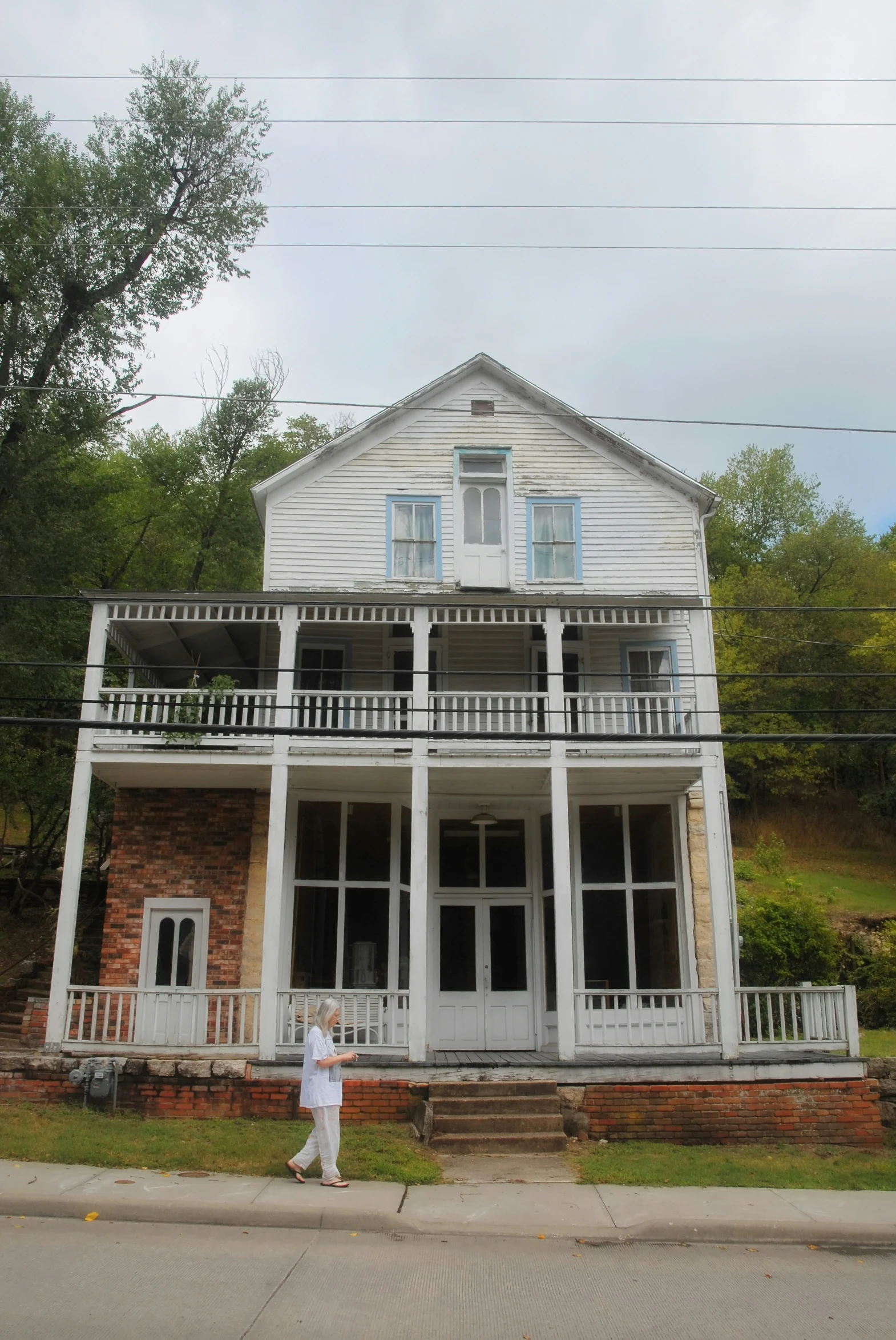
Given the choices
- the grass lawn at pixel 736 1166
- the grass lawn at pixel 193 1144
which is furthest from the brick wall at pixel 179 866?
the grass lawn at pixel 736 1166

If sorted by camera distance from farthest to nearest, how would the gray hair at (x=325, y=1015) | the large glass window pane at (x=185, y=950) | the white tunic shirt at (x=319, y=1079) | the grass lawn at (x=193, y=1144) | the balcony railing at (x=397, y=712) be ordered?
the large glass window pane at (x=185, y=950) → the balcony railing at (x=397, y=712) → the grass lawn at (x=193, y=1144) → the gray hair at (x=325, y=1015) → the white tunic shirt at (x=319, y=1079)

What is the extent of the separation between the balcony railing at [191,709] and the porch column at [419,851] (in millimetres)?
1963

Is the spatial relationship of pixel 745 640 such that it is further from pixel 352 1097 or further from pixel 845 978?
pixel 352 1097

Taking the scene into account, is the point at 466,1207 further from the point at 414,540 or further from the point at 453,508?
the point at 453,508

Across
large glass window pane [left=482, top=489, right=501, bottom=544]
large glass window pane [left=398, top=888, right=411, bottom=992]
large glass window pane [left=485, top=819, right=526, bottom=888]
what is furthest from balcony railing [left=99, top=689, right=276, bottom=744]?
large glass window pane [left=482, top=489, right=501, bottom=544]

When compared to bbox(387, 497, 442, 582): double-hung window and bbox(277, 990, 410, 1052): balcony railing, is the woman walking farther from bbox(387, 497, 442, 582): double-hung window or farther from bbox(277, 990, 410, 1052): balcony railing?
bbox(387, 497, 442, 582): double-hung window

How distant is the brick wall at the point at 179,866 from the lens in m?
14.0

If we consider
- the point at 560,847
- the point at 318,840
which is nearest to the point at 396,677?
the point at 318,840

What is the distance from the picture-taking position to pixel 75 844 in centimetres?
1268

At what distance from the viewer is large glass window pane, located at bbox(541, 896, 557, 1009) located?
14.5 m

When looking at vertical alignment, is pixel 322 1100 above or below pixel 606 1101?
above

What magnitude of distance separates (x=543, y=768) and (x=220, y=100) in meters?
16.8

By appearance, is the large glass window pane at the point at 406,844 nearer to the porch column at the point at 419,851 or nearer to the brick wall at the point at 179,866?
the porch column at the point at 419,851

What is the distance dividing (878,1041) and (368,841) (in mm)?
8968
